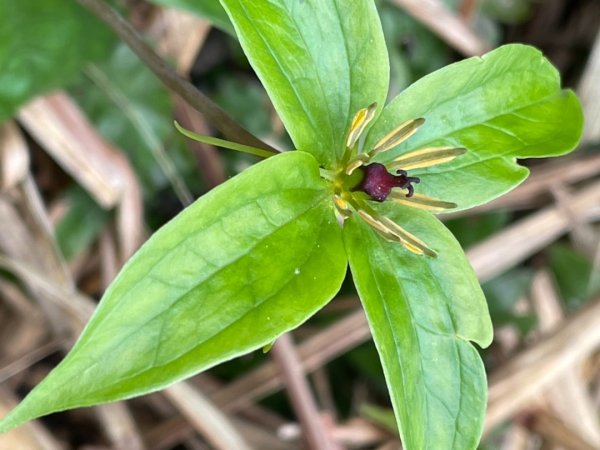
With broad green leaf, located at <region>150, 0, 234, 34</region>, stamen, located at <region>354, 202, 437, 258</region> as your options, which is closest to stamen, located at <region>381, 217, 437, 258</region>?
stamen, located at <region>354, 202, 437, 258</region>

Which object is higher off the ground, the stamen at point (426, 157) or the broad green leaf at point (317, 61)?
the broad green leaf at point (317, 61)

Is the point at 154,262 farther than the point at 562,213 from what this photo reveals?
No

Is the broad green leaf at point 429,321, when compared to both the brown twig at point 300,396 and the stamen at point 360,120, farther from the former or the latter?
the brown twig at point 300,396

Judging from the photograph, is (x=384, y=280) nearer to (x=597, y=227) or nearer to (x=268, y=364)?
(x=268, y=364)

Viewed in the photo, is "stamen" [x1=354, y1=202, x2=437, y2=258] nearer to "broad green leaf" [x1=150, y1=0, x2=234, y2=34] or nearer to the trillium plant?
the trillium plant

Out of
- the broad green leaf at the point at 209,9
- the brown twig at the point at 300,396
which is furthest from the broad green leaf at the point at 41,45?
the brown twig at the point at 300,396

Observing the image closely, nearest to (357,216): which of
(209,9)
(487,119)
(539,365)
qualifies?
(487,119)

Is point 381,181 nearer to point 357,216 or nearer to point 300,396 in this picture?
point 357,216

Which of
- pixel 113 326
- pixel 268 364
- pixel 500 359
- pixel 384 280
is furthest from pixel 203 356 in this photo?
pixel 500 359

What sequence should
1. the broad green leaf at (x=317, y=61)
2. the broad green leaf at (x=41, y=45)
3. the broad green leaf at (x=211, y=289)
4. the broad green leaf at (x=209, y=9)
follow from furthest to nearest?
the broad green leaf at (x=41, y=45) → the broad green leaf at (x=209, y=9) → the broad green leaf at (x=317, y=61) → the broad green leaf at (x=211, y=289)
